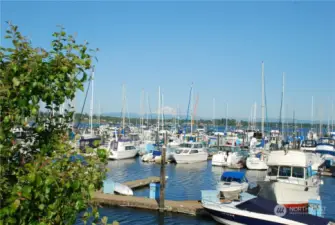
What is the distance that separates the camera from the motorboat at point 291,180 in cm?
2203

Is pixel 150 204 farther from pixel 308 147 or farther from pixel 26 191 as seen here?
pixel 308 147

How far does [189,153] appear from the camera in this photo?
5384cm

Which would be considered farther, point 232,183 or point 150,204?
point 232,183

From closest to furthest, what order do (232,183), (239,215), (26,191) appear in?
1. (26,191)
2. (239,215)
3. (232,183)

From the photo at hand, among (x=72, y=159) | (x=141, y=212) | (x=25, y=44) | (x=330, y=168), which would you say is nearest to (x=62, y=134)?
(x=72, y=159)

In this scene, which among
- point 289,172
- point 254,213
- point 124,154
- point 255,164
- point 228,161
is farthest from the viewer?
→ point 124,154

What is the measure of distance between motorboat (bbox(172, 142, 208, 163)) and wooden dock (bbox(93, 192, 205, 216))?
85.4 feet

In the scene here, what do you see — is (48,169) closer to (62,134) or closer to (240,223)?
(62,134)

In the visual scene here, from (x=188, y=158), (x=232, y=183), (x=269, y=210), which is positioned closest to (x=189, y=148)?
(x=188, y=158)

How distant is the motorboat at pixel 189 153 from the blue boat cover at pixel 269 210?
32121mm

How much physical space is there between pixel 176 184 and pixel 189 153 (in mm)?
16096

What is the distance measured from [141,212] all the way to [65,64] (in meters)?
21.8

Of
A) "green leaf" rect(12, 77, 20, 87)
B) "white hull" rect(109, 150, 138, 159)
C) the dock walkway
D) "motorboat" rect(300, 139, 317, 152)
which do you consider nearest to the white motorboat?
"white hull" rect(109, 150, 138, 159)

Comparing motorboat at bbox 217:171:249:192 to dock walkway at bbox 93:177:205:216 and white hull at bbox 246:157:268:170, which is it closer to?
dock walkway at bbox 93:177:205:216
